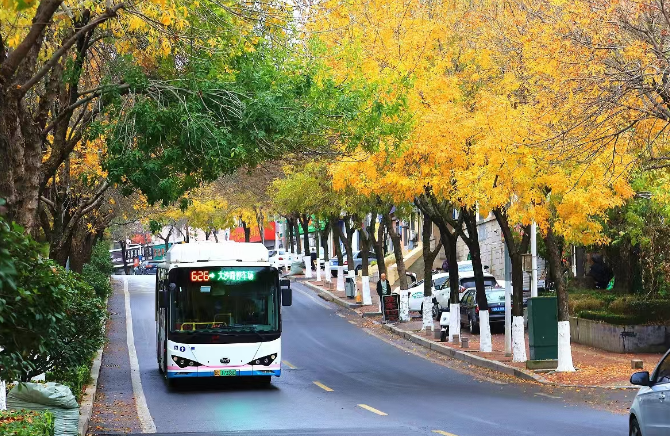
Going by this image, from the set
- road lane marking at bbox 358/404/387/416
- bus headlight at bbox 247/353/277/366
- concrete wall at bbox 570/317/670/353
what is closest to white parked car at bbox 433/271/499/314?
concrete wall at bbox 570/317/670/353

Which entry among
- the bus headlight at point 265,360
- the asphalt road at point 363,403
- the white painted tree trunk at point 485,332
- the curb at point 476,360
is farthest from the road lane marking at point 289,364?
the white painted tree trunk at point 485,332

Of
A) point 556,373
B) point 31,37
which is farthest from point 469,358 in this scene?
point 31,37

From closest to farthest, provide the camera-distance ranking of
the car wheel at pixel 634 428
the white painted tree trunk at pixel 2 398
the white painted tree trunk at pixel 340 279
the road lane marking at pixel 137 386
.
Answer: the car wheel at pixel 634 428 → the white painted tree trunk at pixel 2 398 → the road lane marking at pixel 137 386 → the white painted tree trunk at pixel 340 279

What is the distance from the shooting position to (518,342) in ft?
86.1

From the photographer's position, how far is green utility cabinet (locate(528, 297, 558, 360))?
970 inches

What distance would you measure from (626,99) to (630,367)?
8.64 meters

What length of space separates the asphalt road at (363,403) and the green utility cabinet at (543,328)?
5.65ft

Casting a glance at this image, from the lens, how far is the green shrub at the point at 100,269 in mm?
41469

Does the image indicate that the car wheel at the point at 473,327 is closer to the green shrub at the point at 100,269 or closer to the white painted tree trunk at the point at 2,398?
the green shrub at the point at 100,269

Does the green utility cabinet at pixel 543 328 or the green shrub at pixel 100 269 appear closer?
the green utility cabinet at pixel 543 328

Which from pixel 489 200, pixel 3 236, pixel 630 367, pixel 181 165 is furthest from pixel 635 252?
pixel 3 236

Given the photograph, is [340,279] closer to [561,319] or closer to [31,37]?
[561,319]

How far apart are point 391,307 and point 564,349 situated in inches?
599

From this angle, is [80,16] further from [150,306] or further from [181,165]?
[150,306]
